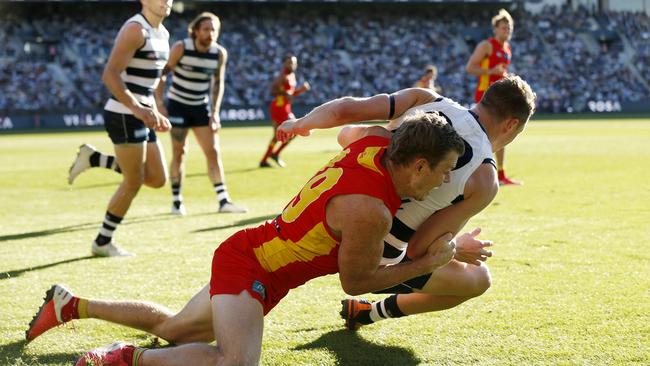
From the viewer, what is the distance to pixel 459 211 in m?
4.22

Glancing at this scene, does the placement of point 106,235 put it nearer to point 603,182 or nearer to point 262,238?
point 262,238

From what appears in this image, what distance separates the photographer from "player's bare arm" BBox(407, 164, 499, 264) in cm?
418

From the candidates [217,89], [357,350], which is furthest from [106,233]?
[217,89]

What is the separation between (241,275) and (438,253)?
99 centimetres

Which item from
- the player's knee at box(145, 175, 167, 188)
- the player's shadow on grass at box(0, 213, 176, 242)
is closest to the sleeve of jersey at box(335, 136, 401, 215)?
the player's knee at box(145, 175, 167, 188)

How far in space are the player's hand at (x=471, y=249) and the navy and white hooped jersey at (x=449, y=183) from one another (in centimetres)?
25

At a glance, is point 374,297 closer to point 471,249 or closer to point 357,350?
point 357,350

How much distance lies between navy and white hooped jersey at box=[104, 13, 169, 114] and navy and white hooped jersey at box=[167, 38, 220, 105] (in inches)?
106

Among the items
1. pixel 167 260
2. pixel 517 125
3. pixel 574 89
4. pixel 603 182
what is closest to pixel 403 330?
pixel 517 125

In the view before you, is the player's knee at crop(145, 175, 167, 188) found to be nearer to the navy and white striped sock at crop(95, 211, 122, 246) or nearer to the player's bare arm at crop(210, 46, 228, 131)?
the navy and white striped sock at crop(95, 211, 122, 246)

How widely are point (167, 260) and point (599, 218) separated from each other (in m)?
4.99

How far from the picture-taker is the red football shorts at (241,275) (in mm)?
4086

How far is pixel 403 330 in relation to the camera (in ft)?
16.4

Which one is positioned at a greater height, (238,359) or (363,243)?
(363,243)
